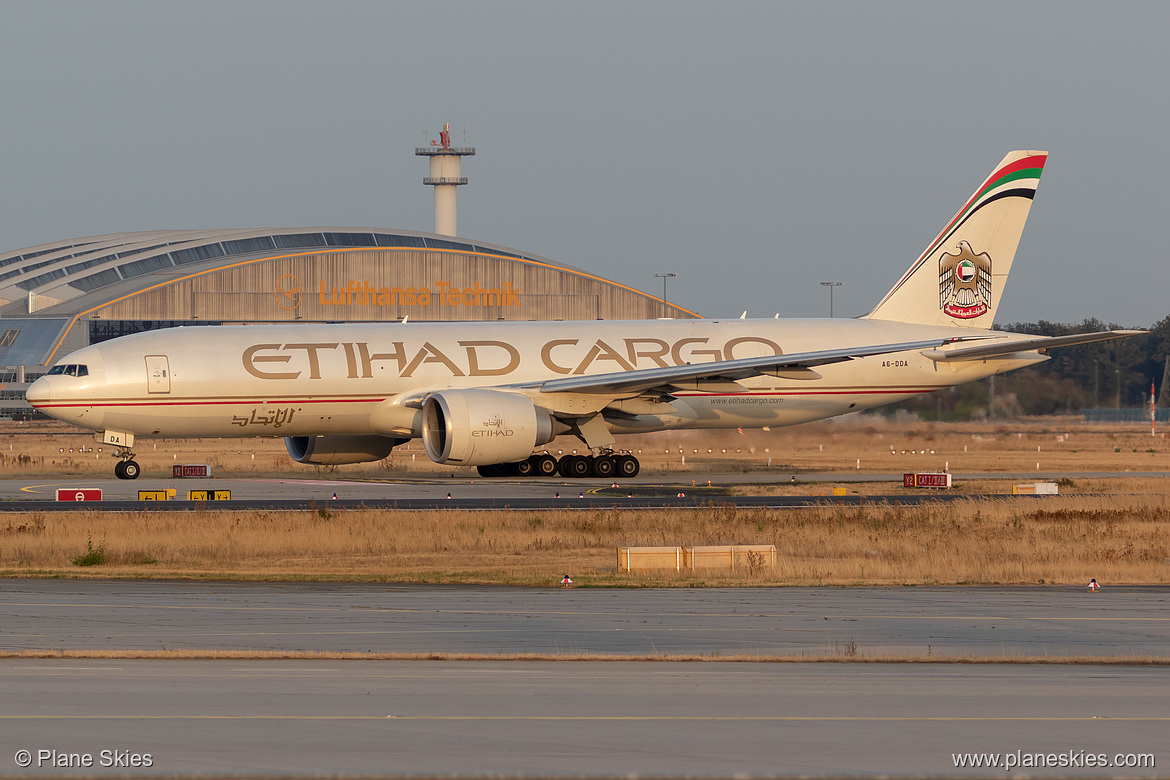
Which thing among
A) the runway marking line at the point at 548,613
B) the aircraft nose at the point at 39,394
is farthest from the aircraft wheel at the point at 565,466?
the runway marking line at the point at 548,613

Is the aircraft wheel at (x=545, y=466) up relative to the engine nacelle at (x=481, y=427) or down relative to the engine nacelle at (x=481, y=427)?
down

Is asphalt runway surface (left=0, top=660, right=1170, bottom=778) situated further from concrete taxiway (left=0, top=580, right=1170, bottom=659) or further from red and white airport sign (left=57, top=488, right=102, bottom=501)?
red and white airport sign (left=57, top=488, right=102, bottom=501)

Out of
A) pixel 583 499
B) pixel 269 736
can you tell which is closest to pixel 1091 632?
pixel 269 736

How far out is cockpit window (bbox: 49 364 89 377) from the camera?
35.9 metres

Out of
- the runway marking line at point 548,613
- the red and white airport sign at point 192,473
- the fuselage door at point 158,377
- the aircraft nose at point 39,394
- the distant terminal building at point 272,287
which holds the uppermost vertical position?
the distant terminal building at point 272,287

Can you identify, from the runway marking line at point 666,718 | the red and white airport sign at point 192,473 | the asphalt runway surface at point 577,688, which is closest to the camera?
the asphalt runway surface at point 577,688

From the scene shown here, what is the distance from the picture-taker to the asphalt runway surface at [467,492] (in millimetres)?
29234

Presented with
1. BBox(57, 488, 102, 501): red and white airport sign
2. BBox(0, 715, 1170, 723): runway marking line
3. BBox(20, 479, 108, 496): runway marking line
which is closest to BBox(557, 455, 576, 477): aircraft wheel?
BBox(20, 479, 108, 496): runway marking line

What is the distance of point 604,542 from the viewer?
24219mm

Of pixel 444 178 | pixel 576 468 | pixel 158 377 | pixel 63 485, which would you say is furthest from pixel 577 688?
pixel 444 178

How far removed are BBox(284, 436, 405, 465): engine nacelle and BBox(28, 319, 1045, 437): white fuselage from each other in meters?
1.80

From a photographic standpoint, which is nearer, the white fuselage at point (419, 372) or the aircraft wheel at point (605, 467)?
the white fuselage at point (419, 372)

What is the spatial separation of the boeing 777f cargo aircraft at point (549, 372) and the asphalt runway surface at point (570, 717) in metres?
23.0

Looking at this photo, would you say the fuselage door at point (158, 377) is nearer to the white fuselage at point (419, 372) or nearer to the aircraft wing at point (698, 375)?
the white fuselage at point (419, 372)
